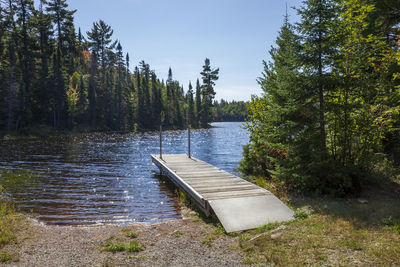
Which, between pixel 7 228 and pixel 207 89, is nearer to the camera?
pixel 7 228

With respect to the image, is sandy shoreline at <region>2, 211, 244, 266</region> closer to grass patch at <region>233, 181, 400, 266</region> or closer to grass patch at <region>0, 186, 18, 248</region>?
grass patch at <region>0, 186, 18, 248</region>

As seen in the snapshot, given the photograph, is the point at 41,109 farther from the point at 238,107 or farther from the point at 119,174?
the point at 238,107

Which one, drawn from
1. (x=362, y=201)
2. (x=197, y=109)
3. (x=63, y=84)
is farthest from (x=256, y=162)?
(x=197, y=109)

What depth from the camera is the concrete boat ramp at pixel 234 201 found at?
6.23 meters

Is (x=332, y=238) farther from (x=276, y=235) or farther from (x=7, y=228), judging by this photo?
(x=7, y=228)

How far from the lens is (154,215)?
8727 millimetres

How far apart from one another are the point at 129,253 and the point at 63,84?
53.3 m

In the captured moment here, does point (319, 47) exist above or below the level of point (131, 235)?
above

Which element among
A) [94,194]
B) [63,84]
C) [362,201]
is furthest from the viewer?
[63,84]

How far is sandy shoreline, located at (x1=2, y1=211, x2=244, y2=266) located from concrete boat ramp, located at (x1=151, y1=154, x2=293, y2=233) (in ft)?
1.63

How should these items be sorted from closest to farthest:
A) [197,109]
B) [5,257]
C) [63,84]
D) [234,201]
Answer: [5,257] < [234,201] < [63,84] < [197,109]

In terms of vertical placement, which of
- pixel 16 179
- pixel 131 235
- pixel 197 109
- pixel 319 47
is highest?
pixel 197 109

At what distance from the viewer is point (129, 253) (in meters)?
5.06

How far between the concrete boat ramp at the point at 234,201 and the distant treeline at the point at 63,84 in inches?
1700
